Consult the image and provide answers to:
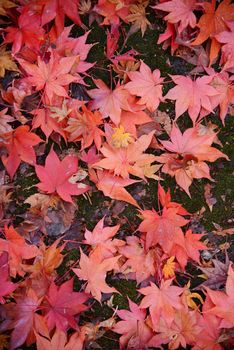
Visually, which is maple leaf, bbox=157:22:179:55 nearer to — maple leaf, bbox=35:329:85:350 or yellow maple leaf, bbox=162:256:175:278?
yellow maple leaf, bbox=162:256:175:278

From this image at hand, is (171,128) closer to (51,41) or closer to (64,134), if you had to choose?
(64,134)

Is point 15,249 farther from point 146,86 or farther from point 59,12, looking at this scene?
point 59,12

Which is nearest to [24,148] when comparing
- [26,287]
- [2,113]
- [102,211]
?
[2,113]

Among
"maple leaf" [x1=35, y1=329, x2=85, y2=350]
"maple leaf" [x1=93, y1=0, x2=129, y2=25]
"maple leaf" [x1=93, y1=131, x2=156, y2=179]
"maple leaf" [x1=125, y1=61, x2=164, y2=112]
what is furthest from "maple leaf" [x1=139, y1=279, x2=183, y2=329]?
"maple leaf" [x1=93, y1=0, x2=129, y2=25]

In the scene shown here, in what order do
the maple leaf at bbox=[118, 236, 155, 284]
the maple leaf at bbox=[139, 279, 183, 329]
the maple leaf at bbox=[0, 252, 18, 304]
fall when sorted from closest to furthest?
the maple leaf at bbox=[0, 252, 18, 304]
the maple leaf at bbox=[139, 279, 183, 329]
the maple leaf at bbox=[118, 236, 155, 284]

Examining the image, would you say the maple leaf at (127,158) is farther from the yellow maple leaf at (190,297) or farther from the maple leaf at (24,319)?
the maple leaf at (24,319)

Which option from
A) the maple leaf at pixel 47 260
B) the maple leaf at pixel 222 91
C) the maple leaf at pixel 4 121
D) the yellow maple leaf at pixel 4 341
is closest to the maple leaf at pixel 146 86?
the maple leaf at pixel 222 91
